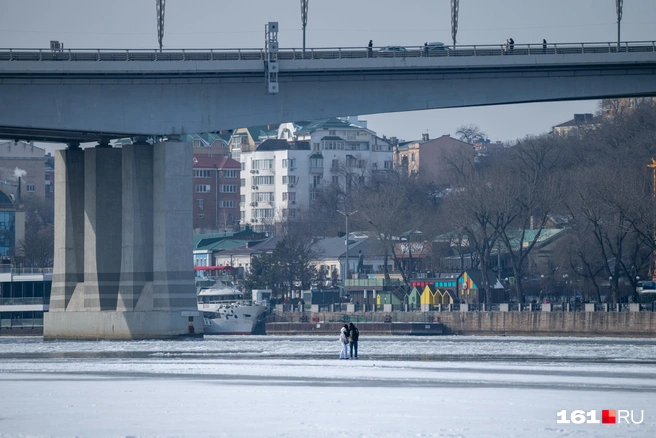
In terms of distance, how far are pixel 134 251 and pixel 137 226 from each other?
1.35m

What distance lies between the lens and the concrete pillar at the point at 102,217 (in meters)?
76.9

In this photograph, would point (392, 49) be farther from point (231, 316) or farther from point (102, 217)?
point (231, 316)

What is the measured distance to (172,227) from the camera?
2817 inches

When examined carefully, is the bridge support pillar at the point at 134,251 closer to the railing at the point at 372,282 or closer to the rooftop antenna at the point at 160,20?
the rooftop antenna at the point at 160,20

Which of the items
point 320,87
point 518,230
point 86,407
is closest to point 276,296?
point 518,230

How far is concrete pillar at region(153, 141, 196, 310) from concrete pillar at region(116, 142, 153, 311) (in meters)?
1.07

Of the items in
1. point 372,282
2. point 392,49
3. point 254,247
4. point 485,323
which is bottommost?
point 485,323

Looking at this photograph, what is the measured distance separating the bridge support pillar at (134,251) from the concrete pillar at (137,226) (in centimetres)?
5

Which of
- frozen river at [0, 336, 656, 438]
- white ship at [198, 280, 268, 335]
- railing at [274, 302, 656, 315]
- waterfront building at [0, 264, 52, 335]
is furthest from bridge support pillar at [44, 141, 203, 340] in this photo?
railing at [274, 302, 656, 315]

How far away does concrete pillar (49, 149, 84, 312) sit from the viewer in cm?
7931

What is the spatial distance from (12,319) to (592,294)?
44313 millimetres

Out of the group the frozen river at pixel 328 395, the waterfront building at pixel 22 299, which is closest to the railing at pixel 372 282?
the waterfront building at pixel 22 299

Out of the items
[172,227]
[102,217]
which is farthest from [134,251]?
[102,217]

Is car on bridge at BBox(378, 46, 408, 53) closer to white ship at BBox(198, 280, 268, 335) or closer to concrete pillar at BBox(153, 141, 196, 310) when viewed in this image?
concrete pillar at BBox(153, 141, 196, 310)
